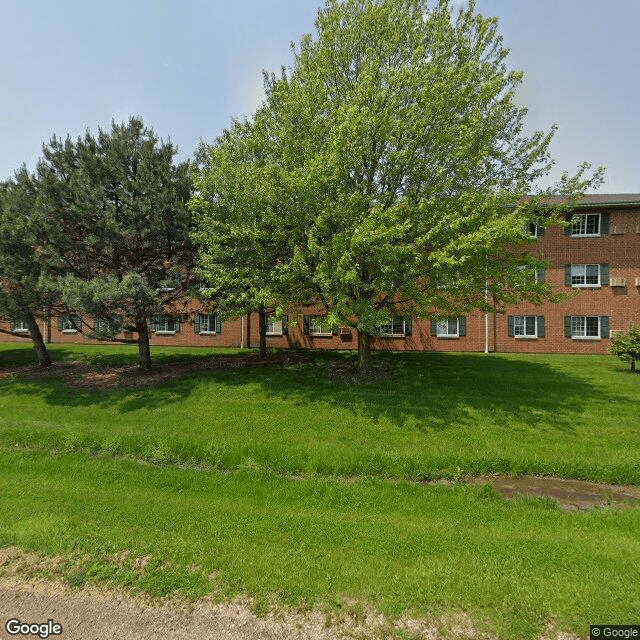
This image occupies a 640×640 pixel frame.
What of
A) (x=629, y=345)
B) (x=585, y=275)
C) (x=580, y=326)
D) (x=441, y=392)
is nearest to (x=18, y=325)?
(x=441, y=392)

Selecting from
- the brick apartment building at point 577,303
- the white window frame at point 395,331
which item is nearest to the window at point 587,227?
the brick apartment building at point 577,303

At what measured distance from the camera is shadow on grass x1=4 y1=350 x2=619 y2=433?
9.82 metres

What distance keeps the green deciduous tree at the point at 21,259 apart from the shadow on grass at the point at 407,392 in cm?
316

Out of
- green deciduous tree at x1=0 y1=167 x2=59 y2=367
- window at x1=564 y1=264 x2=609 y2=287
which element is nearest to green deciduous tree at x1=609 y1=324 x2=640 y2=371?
window at x1=564 y1=264 x2=609 y2=287

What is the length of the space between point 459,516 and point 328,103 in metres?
10.9

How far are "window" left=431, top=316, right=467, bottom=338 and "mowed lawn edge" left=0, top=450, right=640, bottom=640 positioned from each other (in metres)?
16.8

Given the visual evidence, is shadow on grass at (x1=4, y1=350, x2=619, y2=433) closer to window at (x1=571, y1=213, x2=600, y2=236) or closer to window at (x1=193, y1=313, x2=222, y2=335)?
window at (x1=571, y1=213, x2=600, y2=236)

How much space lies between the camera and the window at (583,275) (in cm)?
2092

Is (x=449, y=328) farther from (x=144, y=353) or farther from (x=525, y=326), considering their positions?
(x=144, y=353)

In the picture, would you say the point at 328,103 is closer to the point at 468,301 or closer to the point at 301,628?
the point at 468,301

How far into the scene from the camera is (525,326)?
21562 mm

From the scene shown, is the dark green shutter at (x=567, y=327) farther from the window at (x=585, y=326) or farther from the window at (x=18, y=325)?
the window at (x=18, y=325)

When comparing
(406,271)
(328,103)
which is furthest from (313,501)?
(328,103)

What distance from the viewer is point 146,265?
13312mm
